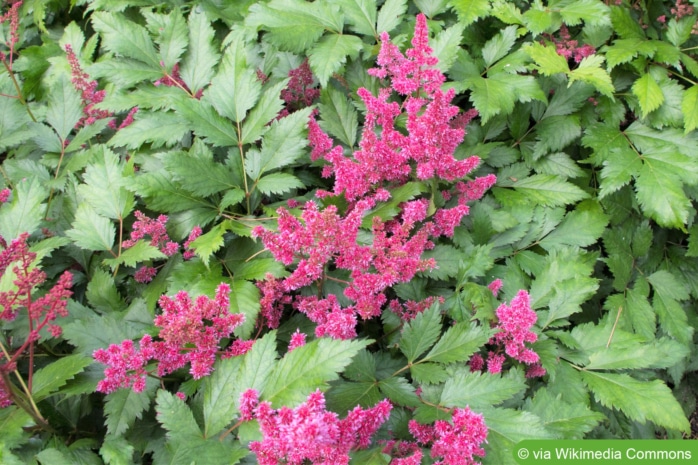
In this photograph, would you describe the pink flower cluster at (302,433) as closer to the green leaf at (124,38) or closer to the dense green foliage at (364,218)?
the dense green foliage at (364,218)

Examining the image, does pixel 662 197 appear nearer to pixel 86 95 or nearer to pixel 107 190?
pixel 107 190

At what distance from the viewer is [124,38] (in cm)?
228

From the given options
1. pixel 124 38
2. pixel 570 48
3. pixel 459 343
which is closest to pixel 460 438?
pixel 459 343

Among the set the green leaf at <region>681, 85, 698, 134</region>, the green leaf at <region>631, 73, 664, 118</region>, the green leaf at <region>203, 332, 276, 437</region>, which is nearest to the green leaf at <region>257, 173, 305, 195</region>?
the green leaf at <region>203, 332, 276, 437</region>

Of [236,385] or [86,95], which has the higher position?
[86,95]

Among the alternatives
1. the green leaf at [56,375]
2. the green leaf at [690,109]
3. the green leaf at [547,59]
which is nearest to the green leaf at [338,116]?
the green leaf at [547,59]

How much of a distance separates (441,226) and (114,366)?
117cm

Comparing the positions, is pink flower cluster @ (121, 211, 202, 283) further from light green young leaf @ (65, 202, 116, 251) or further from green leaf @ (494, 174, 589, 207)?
green leaf @ (494, 174, 589, 207)

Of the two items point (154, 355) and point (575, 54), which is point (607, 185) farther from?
point (154, 355)

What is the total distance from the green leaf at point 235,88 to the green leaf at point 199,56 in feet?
0.53

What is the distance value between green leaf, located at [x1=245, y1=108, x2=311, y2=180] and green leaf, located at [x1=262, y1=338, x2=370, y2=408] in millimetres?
818

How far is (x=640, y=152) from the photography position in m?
2.26

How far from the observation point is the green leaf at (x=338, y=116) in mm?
2164

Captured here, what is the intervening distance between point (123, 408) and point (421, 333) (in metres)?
0.94
